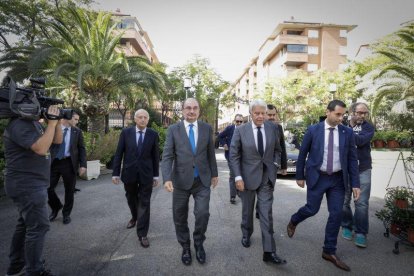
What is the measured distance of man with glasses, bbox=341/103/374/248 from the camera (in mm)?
4129

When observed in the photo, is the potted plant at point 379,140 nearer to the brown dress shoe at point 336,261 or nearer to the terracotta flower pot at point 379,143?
the terracotta flower pot at point 379,143

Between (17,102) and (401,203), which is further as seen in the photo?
(401,203)

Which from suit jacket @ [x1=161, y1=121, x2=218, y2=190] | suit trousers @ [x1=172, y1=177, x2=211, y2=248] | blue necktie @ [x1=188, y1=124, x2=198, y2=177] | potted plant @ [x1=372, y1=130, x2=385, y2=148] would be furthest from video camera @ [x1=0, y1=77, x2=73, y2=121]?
potted plant @ [x1=372, y1=130, x2=385, y2=148]

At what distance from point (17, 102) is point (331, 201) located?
377 cm

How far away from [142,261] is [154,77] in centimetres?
1213

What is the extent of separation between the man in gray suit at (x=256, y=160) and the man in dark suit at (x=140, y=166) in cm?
135

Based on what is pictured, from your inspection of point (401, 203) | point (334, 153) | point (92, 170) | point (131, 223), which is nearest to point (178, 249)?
point (131, 223)

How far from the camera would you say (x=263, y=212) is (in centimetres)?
365

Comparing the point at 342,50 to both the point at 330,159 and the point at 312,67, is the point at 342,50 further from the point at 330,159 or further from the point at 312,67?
the point at 330,159

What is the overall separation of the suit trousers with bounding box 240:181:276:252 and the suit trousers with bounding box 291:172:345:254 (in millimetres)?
585

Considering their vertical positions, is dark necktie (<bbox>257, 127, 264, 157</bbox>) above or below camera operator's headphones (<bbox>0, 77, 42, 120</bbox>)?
below

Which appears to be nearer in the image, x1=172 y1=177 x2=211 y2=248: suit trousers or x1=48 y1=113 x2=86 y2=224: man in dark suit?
x1=172 y1=177 x2=211 y2=248: suit trousers

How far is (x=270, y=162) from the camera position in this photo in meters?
3.86

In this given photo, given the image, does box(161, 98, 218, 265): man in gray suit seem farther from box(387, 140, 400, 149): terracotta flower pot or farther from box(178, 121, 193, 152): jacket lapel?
box(387, 140, 400, 149): terracotta flower pot
